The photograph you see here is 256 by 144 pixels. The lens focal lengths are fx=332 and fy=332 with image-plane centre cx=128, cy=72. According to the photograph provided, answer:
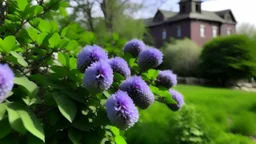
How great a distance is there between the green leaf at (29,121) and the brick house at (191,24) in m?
34.9

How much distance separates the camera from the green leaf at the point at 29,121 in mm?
774

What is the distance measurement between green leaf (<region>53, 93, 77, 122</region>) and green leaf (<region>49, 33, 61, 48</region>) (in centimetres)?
18

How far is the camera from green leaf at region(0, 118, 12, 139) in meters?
0.83

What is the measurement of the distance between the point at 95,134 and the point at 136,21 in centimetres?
2486

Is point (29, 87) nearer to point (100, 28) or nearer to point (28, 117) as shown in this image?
point (28, 117)

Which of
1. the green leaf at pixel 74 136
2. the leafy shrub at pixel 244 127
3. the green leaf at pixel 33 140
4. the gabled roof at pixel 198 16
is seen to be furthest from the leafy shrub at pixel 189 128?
the gabled roof at pixel 198 16

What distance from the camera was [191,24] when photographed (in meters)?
36.2

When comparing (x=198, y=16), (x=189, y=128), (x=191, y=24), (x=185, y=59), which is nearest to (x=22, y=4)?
(x=189, y=128)

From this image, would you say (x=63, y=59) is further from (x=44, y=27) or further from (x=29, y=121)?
(x=29, y=121)

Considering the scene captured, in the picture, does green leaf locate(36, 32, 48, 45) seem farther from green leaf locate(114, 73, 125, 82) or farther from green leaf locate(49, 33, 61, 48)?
green leaf locate(114, 73, 125, 82)

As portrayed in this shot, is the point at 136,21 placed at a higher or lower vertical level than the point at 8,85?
lower

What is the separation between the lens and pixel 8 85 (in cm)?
72

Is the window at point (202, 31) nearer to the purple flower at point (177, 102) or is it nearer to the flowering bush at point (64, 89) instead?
the purple flower at point (177, 102)

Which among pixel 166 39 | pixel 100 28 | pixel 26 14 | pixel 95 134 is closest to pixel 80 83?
pixel 95 134
